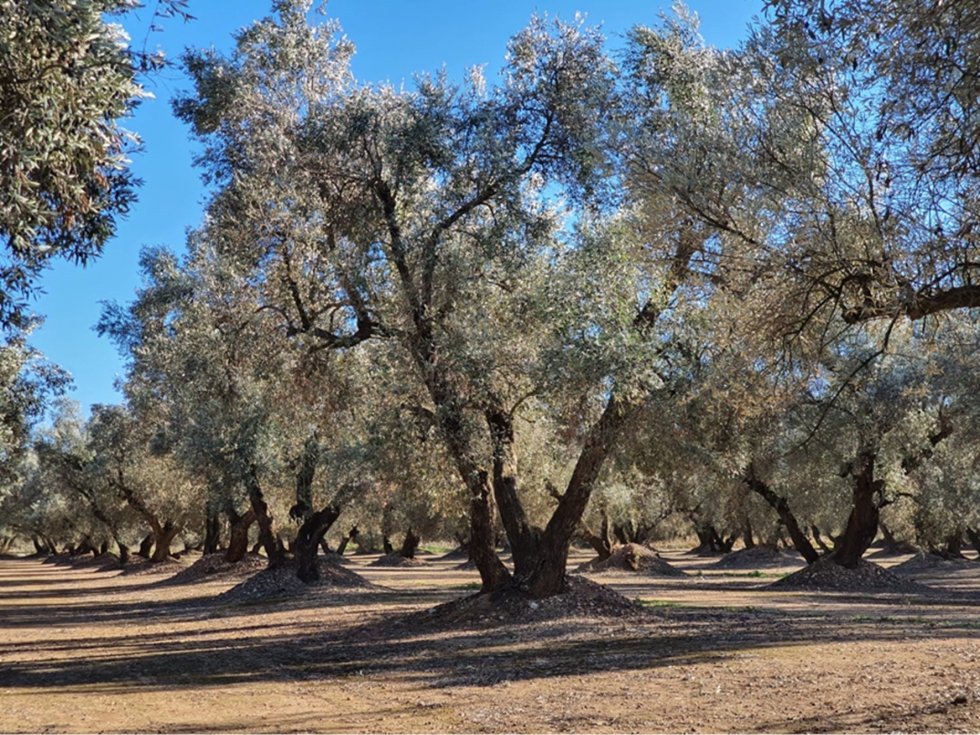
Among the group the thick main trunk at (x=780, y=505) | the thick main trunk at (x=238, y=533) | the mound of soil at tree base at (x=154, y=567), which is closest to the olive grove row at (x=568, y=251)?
the thick main trunk at (x=780, y=505)

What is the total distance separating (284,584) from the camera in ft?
94.3

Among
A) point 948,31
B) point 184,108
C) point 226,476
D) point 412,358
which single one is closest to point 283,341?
point 412,358

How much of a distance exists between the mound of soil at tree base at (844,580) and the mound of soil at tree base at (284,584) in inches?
563

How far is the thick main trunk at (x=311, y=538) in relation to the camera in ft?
94.4

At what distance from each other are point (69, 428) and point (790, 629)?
49554 millimetres

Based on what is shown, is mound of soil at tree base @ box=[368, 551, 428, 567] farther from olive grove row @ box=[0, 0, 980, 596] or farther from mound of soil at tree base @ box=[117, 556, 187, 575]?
olive grove row @ box=[0, 0, 980, 596]

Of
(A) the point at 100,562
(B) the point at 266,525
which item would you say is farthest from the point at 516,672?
(A) the point at 100,562

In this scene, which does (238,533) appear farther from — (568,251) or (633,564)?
(568,251)

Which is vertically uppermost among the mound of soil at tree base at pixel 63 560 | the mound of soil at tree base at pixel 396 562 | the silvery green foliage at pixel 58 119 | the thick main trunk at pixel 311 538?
the silvery green foliage at pixel 58 119

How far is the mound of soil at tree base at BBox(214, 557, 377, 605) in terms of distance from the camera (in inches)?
1094

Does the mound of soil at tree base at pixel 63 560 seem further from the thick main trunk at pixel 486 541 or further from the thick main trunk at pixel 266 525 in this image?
the thick main trunk at pixel 486 541

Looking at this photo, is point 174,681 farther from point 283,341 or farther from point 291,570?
point 291,570

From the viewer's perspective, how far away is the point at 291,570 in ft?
99.9

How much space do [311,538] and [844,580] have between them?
17319 millimetres
